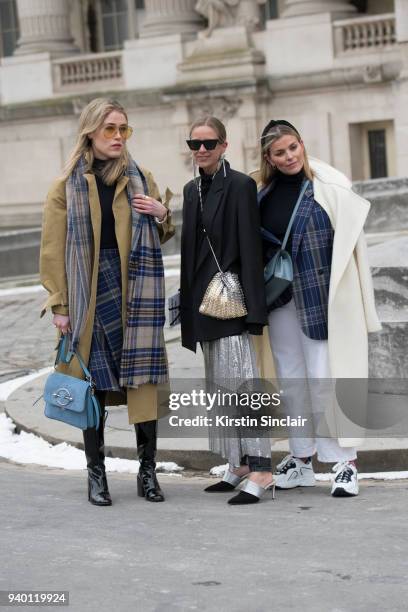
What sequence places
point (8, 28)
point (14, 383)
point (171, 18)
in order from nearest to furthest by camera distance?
point (14, 383)
point (171, 18)
point (8, 28)

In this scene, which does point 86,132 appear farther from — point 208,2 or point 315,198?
point 208,2

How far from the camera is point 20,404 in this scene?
9688 millimetres

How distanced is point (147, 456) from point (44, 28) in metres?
23.9

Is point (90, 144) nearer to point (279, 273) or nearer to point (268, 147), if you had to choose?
point (268, 147)

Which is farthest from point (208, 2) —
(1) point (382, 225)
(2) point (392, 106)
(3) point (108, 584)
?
(3) point (108, 584)

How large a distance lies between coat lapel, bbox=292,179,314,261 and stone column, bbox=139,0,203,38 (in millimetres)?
21330

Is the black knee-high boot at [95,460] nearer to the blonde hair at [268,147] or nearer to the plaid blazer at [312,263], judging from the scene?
the plaid blazer at [312,263]

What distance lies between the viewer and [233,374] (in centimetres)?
677

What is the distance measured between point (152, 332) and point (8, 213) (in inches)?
944

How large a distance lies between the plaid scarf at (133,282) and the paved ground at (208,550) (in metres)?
0.68

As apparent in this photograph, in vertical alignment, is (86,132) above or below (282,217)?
above

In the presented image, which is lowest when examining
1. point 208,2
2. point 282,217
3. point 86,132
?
point 282,217

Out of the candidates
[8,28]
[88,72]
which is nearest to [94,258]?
[88,72]

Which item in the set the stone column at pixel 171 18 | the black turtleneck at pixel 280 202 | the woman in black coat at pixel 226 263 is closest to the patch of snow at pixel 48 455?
the woman in black coat at pixel 226 263
